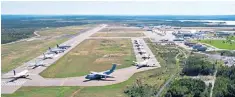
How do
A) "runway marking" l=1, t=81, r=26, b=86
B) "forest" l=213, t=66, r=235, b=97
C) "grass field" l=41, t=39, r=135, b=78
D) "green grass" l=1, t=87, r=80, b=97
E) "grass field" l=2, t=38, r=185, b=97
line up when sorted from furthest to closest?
"grass field" l=41, t=39, r=135, b=78
"runway marking" l=1, t=81, r=26, b=86
"grass field" l=2, t=38, r=185, b=97
"green grass" l=1, t=87, r=80, b=97
"forest" l=213, t=66, r=235, b=97

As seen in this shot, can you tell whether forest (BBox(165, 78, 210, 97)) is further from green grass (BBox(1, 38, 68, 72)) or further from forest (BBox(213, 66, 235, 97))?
green grass (BBox(1, 38, 68, 72))

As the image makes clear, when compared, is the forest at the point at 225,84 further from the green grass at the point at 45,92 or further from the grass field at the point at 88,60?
the grass field at the point at 88,60

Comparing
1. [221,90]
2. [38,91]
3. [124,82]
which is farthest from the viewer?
[124,82]

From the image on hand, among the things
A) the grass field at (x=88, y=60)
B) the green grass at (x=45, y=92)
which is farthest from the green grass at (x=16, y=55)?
the green grass at (x=45, y=92)

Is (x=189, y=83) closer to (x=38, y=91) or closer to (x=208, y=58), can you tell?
(x=38, y=91)

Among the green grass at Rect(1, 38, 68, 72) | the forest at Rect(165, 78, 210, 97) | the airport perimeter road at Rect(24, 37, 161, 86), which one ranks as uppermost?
the forest at Rect(165, 78, 210, 97)

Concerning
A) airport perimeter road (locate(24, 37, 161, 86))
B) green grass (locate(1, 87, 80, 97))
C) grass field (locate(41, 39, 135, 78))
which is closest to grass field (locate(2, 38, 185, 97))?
green grass (locate(1, 87, 80, 97))

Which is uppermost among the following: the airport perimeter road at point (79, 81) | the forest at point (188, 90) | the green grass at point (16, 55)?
the forest at point (188, 90)

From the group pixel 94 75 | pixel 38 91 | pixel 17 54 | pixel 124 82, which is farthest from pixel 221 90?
pixel 17 54
